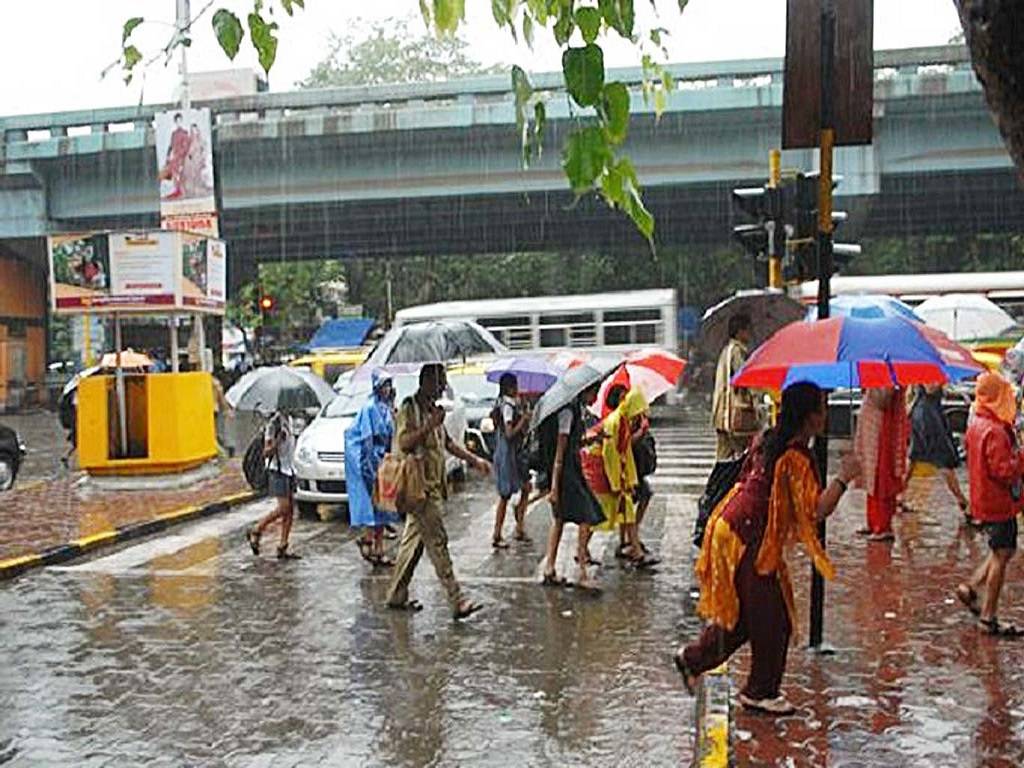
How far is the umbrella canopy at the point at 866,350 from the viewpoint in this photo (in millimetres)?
6012

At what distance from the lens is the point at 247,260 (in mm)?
42656

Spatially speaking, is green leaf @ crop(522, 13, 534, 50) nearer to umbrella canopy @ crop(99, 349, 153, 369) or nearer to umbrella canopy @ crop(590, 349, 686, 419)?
umbrella canopy @ crop(590, 349, 686, 419)

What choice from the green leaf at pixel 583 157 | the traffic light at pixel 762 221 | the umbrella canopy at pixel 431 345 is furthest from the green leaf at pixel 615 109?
the traffic light at pixel 762 221

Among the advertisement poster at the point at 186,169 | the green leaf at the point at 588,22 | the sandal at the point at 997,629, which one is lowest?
the sandal at the point at 997,629

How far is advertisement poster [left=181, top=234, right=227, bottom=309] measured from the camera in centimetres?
1541

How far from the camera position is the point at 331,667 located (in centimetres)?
695

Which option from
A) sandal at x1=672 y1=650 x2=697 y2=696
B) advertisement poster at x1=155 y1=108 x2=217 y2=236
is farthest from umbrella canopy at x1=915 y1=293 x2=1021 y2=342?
sandal at x1=672 y1=650 x2=697 y2=696

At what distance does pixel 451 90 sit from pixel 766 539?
21.0m

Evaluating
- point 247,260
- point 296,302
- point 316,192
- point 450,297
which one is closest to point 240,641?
point 316,192

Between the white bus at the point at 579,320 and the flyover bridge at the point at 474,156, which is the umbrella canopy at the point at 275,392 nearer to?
the flyover bridge at the point at 474,156

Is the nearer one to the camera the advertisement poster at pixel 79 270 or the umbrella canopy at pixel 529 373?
the umbrella canopy at pixel 529 373

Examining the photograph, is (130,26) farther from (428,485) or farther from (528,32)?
(428,485)

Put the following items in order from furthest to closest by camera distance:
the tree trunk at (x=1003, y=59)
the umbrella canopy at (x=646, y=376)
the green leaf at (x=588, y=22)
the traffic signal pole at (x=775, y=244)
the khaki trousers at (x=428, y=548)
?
the traffic signal pole at (x=775, y=244), the umbrella canopy at (x=646, y=376), the khaki trousers at (x=428, y=548), the green leaf at (x=588, y=22), the tree trunk at (x=1003, y=59)

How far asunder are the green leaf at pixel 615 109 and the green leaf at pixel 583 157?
66 mm
